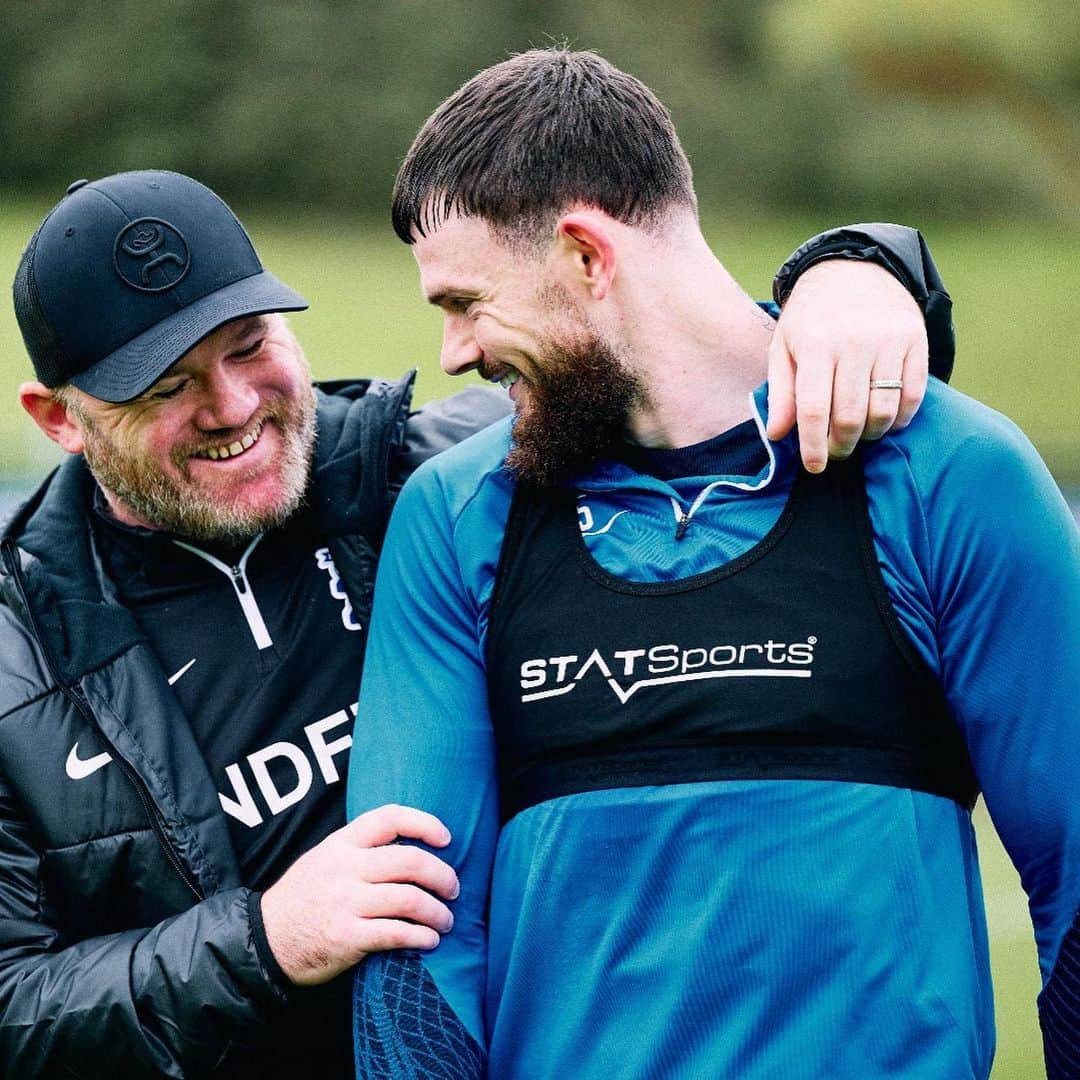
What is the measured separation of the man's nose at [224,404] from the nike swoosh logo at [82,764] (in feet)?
1.86

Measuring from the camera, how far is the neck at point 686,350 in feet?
7.20

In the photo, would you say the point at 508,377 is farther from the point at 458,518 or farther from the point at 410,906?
the point at 410,906

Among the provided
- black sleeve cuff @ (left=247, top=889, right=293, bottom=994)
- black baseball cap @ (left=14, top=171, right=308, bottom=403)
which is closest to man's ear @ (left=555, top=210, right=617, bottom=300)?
black baseball cap @ (left=14, top=171, right=308, bottom=403)

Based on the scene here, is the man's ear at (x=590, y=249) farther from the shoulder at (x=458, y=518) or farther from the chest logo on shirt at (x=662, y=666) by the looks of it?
the chest logo on shirt at (x=662, y=666)

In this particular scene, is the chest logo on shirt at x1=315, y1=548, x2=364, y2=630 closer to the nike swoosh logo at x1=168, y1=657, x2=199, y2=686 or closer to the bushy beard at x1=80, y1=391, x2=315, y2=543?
the bushy beard at x1=80, y1=391, x2=315, y2=543

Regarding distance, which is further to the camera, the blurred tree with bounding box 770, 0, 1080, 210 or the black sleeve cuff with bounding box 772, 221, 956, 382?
the blurred tree with bounding box 770, 0, 1080, 210

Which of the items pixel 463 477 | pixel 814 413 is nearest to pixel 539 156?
pixel 463 477

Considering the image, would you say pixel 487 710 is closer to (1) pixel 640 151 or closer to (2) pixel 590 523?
(2) pixel 590 523

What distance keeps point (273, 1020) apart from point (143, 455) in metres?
0.94

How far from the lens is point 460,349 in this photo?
2254 millimetres

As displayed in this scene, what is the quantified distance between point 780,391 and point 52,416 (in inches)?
58.0

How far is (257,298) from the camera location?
8.82 feet

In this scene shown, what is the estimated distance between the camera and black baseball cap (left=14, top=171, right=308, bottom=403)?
2.68m

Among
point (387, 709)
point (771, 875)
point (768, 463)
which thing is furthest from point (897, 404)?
point (387, 709)
